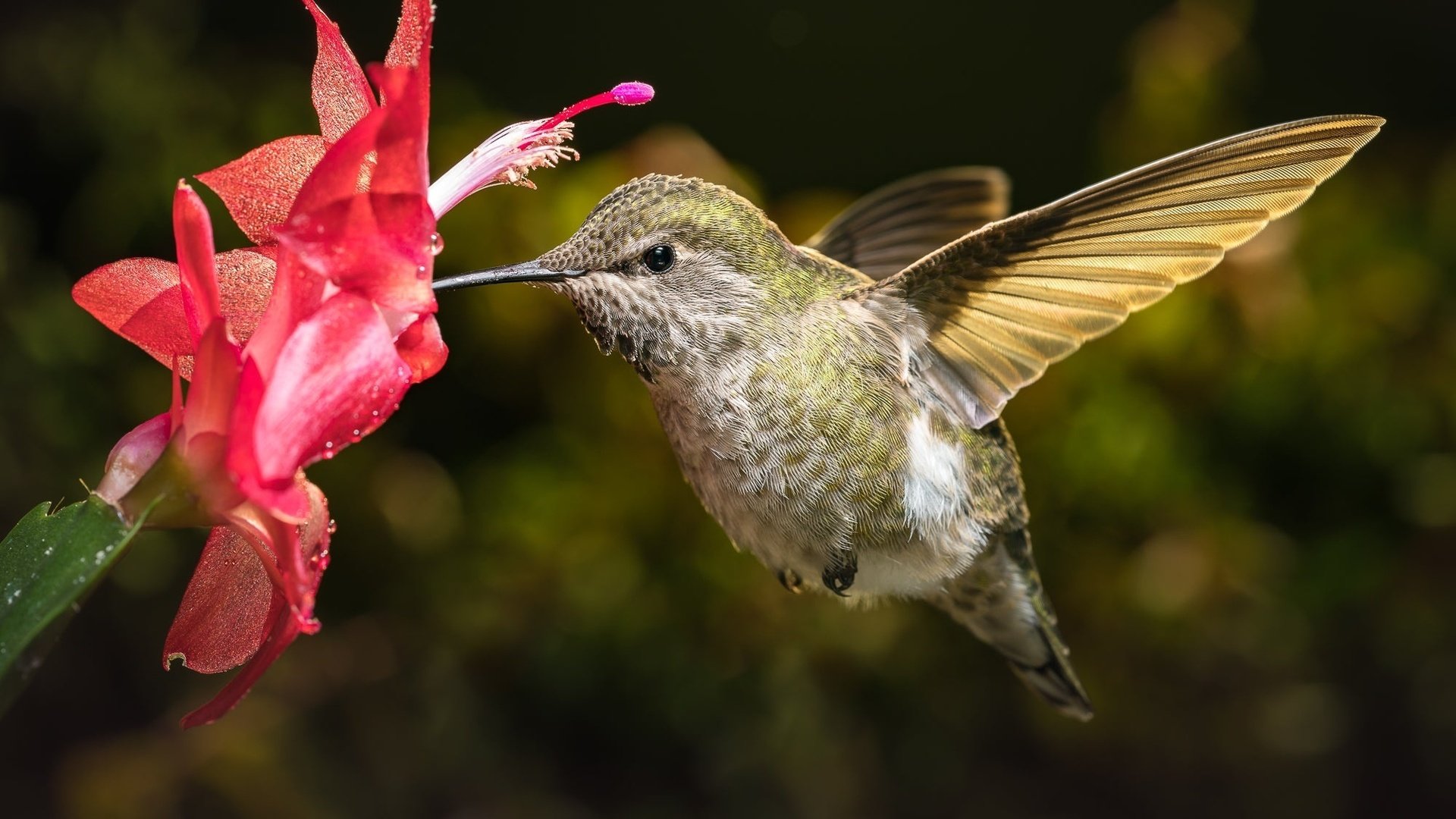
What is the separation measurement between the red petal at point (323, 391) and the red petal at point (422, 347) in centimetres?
6

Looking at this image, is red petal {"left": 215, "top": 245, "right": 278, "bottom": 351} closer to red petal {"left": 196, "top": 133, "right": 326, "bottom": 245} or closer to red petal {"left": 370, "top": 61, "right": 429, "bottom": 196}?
red petal {"left": 196, "top": 133, "right": 326, "bottom": 245}

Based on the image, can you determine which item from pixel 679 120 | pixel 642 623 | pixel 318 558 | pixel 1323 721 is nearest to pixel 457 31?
pixel 679 120

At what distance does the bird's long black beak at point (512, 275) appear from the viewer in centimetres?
60

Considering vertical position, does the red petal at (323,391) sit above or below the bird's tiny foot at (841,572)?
above

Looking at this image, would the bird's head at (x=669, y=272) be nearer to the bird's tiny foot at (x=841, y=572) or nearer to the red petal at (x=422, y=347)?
the red petal at (x=422, y=347)

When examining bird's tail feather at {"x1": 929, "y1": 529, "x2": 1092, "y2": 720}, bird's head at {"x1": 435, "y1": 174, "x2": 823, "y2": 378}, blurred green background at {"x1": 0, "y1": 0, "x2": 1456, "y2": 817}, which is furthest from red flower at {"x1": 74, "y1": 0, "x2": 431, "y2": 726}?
blurred green background at {"x1": 0, "y1": 0, "x2": 1456, "y2": 817}

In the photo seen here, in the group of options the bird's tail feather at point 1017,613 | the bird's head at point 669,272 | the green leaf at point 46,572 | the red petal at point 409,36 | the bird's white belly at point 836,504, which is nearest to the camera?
the green leaf at point 46,572

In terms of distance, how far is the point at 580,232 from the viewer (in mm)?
647

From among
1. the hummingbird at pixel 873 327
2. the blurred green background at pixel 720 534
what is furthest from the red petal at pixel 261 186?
the blurred green background at pixel 720 534

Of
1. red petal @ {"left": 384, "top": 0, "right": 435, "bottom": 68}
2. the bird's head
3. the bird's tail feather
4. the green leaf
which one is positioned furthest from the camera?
the bird's tail feather

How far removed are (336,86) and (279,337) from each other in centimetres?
12

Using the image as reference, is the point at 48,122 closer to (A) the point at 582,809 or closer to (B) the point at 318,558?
(A) the point at 582,809

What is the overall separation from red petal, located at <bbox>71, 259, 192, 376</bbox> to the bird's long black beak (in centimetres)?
12

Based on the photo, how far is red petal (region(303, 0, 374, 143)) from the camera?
52 cm
